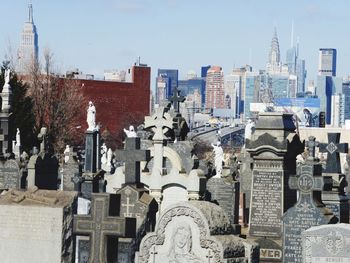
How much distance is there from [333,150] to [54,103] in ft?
142

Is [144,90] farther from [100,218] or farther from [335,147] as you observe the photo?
[100,218]

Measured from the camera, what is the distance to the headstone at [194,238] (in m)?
16.0

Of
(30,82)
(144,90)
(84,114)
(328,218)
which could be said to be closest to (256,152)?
(328,218)

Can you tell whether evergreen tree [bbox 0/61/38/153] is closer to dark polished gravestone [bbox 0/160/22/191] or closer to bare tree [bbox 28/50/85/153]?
bare tree [bbox 28/50/85/153]

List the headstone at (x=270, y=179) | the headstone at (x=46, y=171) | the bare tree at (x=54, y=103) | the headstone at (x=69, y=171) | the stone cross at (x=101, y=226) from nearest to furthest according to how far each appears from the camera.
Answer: the stone cross at (x=101, y=226)
the headstone at (x=270, y=179)
the headstone at (x=46, y=171)
the headstone at (x=69, y=171)
the bare tree at (x=54, y=103)

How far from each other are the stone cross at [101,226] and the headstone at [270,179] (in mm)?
7173

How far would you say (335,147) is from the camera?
28.2m

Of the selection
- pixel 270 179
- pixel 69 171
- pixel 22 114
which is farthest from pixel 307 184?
pixel 22 114

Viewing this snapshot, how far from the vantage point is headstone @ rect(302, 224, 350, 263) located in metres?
16.9

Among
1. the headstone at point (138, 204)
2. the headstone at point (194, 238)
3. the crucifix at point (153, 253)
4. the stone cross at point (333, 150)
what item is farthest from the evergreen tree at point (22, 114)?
the headstone at point (194, 238)

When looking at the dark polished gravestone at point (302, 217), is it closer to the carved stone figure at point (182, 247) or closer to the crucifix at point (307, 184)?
the crucifix at point (307, 184)

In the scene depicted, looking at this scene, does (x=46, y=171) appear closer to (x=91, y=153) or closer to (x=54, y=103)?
(x=91, y=153)

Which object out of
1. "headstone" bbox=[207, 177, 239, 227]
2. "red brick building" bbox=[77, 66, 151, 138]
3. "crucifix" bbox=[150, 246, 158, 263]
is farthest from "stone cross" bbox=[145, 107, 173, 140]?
"red brick building" bbox=[77, 66, 151, 138]

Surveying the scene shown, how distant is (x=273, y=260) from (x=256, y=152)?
2159 mm
